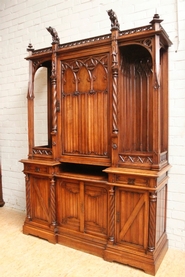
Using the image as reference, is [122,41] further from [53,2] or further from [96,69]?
[53,2]

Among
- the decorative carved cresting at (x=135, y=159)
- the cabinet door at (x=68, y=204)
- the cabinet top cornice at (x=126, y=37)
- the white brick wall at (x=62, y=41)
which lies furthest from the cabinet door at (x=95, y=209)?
the cabinet top cornice at (x=126, y=37)

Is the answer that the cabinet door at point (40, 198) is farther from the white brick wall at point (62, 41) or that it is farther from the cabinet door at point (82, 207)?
the white brick wall at point (62, 41)

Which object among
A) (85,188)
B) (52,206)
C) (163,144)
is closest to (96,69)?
(163,144)

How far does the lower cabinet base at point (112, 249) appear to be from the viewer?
2195 millimetres

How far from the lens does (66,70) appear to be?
8.81 feet

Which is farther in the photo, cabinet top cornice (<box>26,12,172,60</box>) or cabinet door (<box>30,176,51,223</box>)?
cabinet door (<box>30,176,51,223</box>)

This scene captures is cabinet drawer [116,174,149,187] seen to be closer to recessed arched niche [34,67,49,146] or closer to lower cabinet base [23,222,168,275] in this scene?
lower cabinet base [23,222,168,275]

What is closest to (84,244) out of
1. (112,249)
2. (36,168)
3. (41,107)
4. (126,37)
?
(112,249)

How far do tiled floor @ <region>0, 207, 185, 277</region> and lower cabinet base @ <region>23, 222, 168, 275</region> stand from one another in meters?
0.05

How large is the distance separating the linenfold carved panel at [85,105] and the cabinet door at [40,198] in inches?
19.7

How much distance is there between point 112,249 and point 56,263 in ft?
1.89

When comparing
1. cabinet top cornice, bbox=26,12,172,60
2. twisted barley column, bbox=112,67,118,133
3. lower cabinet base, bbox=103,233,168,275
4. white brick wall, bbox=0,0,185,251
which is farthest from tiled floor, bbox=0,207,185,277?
cabinet top cornice, bbox=26,12,172,60

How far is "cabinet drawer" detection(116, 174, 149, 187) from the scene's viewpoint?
2.17m

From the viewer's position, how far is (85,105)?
2.59m
